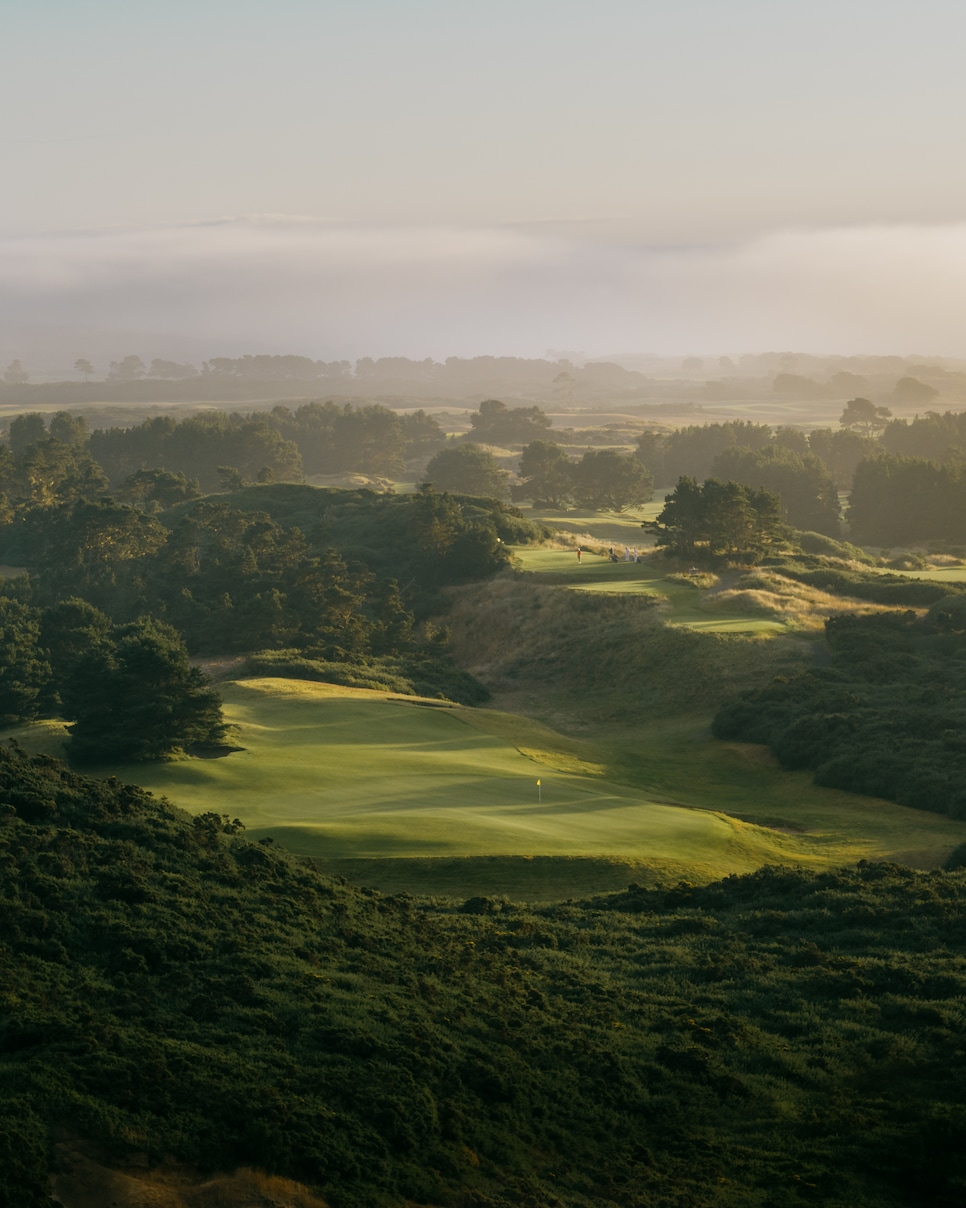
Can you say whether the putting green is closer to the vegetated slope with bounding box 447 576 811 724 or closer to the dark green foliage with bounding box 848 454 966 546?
the vegetated slope with bounding box 447 576 811 724

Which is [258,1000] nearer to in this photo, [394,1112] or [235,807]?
[394,1112]

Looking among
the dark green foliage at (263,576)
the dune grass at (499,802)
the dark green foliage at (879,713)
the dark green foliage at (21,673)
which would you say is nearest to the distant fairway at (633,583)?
the dark green foliage at (263,576)

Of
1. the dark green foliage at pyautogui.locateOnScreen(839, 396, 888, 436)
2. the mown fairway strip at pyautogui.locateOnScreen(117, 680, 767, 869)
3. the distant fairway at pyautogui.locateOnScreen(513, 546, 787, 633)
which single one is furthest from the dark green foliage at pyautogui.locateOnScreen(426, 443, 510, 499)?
the mown fairway strip at pyautogui.locateOnScreen(117, 680, 767, 869)

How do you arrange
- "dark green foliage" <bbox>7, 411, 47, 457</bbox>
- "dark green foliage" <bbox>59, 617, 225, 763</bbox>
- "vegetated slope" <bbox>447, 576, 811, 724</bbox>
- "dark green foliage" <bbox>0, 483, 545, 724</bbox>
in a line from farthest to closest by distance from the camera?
"dark green foliage" <bbox>7, 411, 47, 457</bbox>, "dark green foliage" <bbox>0, 483, 545, 724</bbox>, "vegetated slope" <bbox>447, 576, 811, 724</bbox>, "dark green foliage" <bbox>59, 617, 225, 763</bbox>

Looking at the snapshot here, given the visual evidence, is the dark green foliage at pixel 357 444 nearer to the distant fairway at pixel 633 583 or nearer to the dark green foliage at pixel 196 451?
the dark green foliage at pixel 196 451

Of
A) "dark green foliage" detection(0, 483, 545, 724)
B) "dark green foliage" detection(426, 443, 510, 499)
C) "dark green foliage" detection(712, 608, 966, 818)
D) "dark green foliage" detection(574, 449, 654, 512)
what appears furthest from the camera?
"dark green foliage" detection(426, 443, 510, 499)
